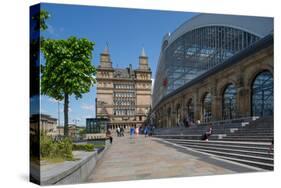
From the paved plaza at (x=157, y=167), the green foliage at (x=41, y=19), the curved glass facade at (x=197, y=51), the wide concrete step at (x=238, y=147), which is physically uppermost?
the curved glass facade at (x=197, y=51)

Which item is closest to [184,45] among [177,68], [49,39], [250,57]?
[177,68]

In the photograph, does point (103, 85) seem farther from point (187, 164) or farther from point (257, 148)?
point (257, 148)

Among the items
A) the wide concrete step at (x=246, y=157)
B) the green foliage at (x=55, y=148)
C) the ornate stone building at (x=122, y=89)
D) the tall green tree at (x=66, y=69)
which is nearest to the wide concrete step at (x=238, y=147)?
the wide concrete step at (x=246, y=157)

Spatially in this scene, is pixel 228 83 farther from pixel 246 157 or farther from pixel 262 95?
pixel 246 157

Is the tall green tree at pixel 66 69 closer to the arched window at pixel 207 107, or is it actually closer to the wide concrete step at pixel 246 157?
the wide concrete step at pixel 246 157

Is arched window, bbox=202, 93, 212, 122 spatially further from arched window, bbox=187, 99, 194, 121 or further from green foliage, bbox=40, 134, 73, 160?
green foliage, bbox=40, 134, 73, 160

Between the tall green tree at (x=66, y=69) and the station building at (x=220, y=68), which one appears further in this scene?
the station building at (x=220, y=68)

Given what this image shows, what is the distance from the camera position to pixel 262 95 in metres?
23.2

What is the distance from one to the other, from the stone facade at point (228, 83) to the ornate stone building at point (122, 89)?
7.90 meters

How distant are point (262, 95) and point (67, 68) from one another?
52.1 ft

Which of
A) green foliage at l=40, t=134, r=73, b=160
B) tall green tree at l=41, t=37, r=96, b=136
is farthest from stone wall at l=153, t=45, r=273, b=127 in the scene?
green foliage at l=40, t=134, r=73, b=160

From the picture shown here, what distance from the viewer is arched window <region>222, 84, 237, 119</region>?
25094mm

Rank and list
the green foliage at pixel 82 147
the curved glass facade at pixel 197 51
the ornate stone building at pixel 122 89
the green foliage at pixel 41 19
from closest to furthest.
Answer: the green foliage at pixel 41 19 < the green foliage at pixel 82 147 < the ornate stone building at pixel 122 89 < the curved glass facade at pixel 197 51

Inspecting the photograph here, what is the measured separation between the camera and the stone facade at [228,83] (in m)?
20.4
